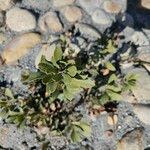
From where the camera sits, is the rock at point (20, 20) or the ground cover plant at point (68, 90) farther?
the rock at point (20, 20)

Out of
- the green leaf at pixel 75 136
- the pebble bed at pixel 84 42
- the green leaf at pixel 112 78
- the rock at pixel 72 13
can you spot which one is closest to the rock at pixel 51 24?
the pebble bed at pixel 84 42

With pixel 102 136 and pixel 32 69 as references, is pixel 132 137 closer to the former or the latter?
pixel 102 136

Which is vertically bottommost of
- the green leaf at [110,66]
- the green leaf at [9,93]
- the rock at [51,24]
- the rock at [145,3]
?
the green leaf at [9,93]

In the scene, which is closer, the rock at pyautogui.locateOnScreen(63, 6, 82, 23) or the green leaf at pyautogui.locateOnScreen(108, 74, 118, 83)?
the green leaf at pyautogui.locateOnScreen(108, 74, 118, 83)

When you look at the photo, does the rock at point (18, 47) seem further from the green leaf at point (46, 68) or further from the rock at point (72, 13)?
the green leaf at point (46, 68)

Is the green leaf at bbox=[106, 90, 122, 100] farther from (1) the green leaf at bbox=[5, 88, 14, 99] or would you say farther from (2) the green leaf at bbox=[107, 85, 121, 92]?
(1) the green leaf at bbox=[5, 88, 14, 99]

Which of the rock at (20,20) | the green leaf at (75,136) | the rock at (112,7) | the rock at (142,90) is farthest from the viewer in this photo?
the rock at (112,7)

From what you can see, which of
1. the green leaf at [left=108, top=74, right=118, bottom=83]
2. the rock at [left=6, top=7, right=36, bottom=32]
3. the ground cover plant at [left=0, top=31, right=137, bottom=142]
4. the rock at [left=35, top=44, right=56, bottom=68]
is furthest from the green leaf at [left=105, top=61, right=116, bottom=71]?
the rock at [left=6, top=7, right=36, bottom=32]
